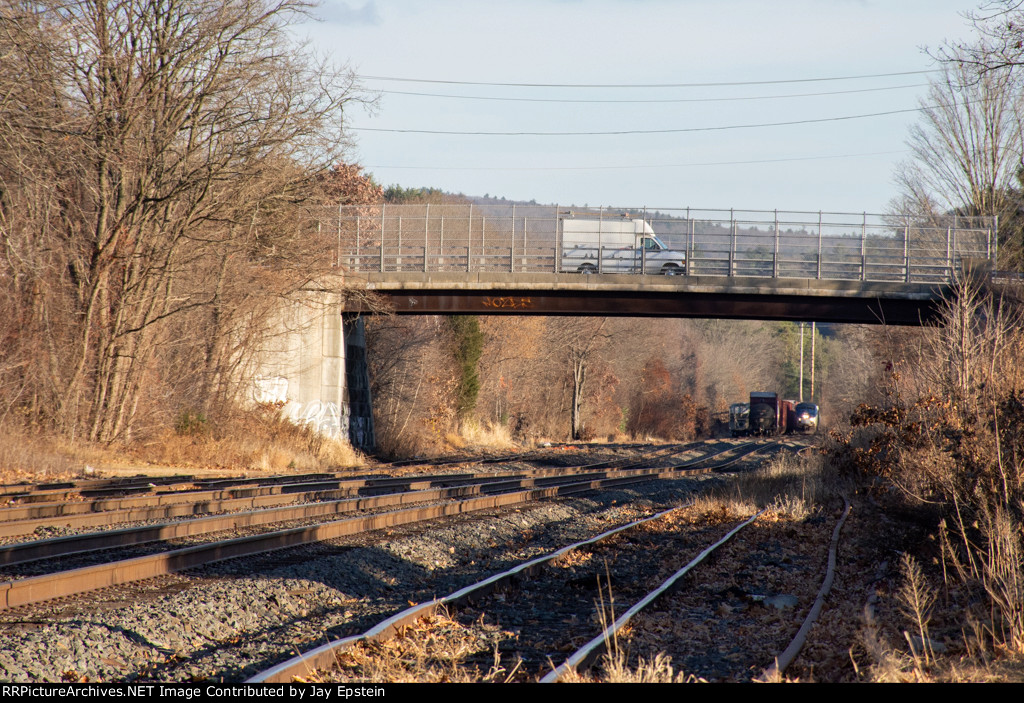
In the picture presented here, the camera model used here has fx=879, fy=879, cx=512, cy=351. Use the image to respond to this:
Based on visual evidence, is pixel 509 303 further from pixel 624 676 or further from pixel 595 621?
pixel 624 676

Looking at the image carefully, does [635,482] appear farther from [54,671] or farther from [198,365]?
[54,671]

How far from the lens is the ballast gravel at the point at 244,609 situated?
19.1 ft

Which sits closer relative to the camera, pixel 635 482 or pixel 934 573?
pixel 934 573

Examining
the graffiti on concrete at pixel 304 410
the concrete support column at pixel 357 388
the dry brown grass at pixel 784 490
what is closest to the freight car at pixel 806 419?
the concrete support column at pixel 357 388

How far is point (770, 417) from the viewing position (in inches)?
2581

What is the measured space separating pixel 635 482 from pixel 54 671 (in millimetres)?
19060

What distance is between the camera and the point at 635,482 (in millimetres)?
23516

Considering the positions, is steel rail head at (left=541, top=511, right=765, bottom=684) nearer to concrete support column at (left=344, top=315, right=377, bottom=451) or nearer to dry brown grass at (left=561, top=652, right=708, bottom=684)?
dry brown grass at (left=561, top=652, right=708, bottom=684)

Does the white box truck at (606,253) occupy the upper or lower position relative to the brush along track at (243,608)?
upper

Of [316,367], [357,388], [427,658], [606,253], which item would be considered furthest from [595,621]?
[357,388]

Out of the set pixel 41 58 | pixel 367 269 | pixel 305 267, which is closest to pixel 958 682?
pixel 41 58

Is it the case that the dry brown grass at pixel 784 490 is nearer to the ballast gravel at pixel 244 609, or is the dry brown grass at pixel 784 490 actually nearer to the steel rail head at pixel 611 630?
the steel rail head at pixel 611 630

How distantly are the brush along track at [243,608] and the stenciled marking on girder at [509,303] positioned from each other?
57.4 ft

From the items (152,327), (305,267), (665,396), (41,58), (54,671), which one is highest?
(41,58)
